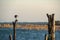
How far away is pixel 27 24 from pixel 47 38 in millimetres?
20535

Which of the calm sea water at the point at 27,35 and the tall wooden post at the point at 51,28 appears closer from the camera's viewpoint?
the tall wooden post at the point at 51,28

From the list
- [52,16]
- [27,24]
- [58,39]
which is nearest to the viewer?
[52,16]

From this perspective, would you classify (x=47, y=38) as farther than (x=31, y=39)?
No

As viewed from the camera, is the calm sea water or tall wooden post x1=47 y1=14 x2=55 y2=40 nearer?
tall wooden post x1=47 y1=14 x2=55 y2=40

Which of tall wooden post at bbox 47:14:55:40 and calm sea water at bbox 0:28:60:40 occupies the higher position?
tall wooden post at bbox 47:14:55:40

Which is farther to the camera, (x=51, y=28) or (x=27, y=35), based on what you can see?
(x=27, y=35)

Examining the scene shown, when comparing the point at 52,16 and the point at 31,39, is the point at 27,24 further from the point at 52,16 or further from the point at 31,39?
the point at 52,16

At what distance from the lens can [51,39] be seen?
666 centimetres

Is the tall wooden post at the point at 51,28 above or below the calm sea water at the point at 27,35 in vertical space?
above

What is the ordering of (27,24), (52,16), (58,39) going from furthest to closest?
(27,24) → (58,39) → (52,16)

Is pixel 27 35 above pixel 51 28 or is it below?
below

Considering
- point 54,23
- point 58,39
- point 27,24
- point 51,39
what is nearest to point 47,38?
point 51,39

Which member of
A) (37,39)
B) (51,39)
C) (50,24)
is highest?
(50,24)

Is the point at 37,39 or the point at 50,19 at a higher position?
the point at 50,19
